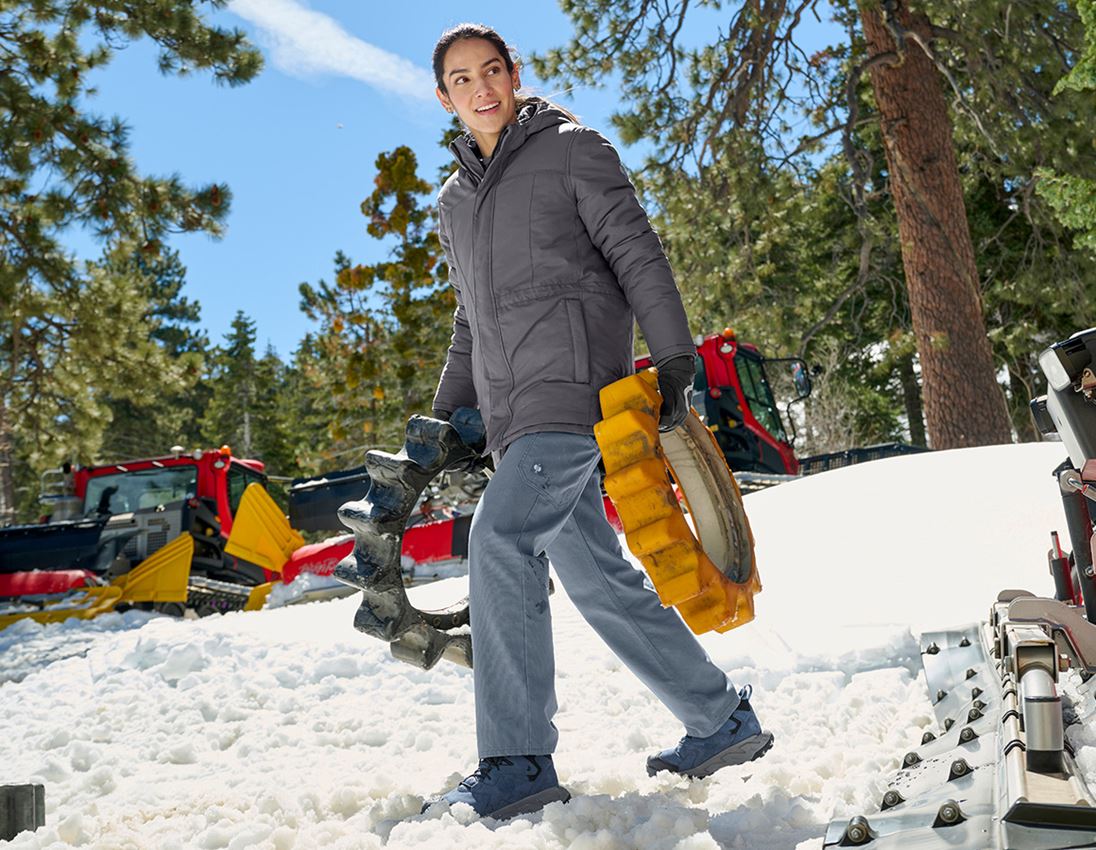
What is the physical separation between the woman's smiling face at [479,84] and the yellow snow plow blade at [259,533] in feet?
32.9

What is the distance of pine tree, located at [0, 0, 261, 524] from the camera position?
12430mm

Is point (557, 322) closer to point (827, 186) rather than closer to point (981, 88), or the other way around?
point (981, 88)

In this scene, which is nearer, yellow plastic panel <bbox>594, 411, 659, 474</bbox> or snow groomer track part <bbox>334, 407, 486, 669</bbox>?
yellow plastic panel <bbox>594, 411, 659, 474</bbox>

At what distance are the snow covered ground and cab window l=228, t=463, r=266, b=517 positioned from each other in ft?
24.9

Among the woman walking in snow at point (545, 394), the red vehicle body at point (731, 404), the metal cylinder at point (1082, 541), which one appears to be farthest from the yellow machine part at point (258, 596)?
the metal cylinder at point (1082, 541)

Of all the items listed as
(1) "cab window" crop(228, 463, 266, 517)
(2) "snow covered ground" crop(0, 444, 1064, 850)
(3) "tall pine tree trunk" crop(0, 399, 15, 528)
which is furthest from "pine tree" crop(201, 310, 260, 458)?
(2) "snow covered ground" crop(0, 444, 1064, 850)

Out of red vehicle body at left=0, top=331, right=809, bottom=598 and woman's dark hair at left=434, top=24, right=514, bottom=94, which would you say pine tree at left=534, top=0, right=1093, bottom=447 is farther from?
woman's dark hair at left=434, top=24, right=514, bottom=94

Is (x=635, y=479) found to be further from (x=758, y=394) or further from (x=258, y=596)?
(x=758, y=394)

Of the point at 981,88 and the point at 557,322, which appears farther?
the point at 981,88

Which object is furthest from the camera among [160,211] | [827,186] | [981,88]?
[827,186]

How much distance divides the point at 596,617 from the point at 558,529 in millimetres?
274

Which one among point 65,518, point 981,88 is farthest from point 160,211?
point 981,88

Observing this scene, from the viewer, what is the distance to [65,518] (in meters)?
13.8

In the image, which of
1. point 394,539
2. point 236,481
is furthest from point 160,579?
point 394,539
